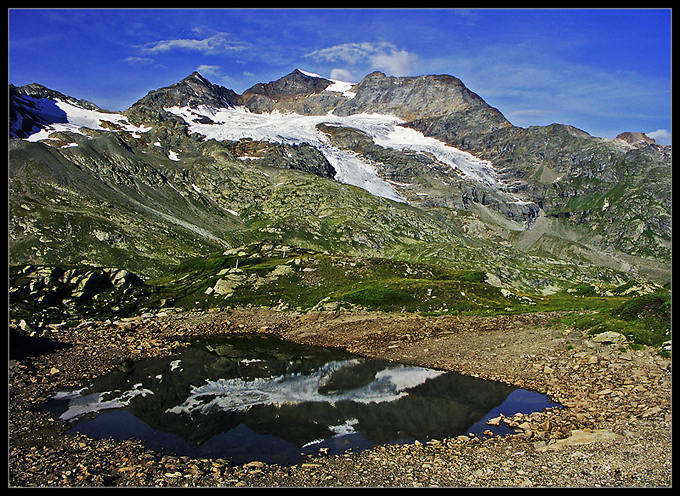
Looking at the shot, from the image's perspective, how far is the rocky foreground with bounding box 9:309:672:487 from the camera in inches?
649

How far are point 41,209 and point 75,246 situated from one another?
3207 centimetres

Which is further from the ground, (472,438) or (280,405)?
(472,438)

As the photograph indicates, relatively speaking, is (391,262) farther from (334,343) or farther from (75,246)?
(75,246)

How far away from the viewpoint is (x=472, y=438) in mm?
20531

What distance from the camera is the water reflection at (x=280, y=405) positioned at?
21391 mm

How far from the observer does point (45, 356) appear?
36.0 m

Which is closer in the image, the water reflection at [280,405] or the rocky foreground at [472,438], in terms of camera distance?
the rocky foreground at [472,438]

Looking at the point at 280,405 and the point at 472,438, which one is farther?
the point at 280,405

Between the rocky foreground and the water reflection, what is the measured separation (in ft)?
4.84

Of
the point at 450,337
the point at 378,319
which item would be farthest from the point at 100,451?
the point at 378,319

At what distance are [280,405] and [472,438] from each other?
12.0 meters

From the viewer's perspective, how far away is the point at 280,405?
26750mm

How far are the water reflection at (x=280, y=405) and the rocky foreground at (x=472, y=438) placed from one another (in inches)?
58.1

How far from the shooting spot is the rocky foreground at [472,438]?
54.1 feet
